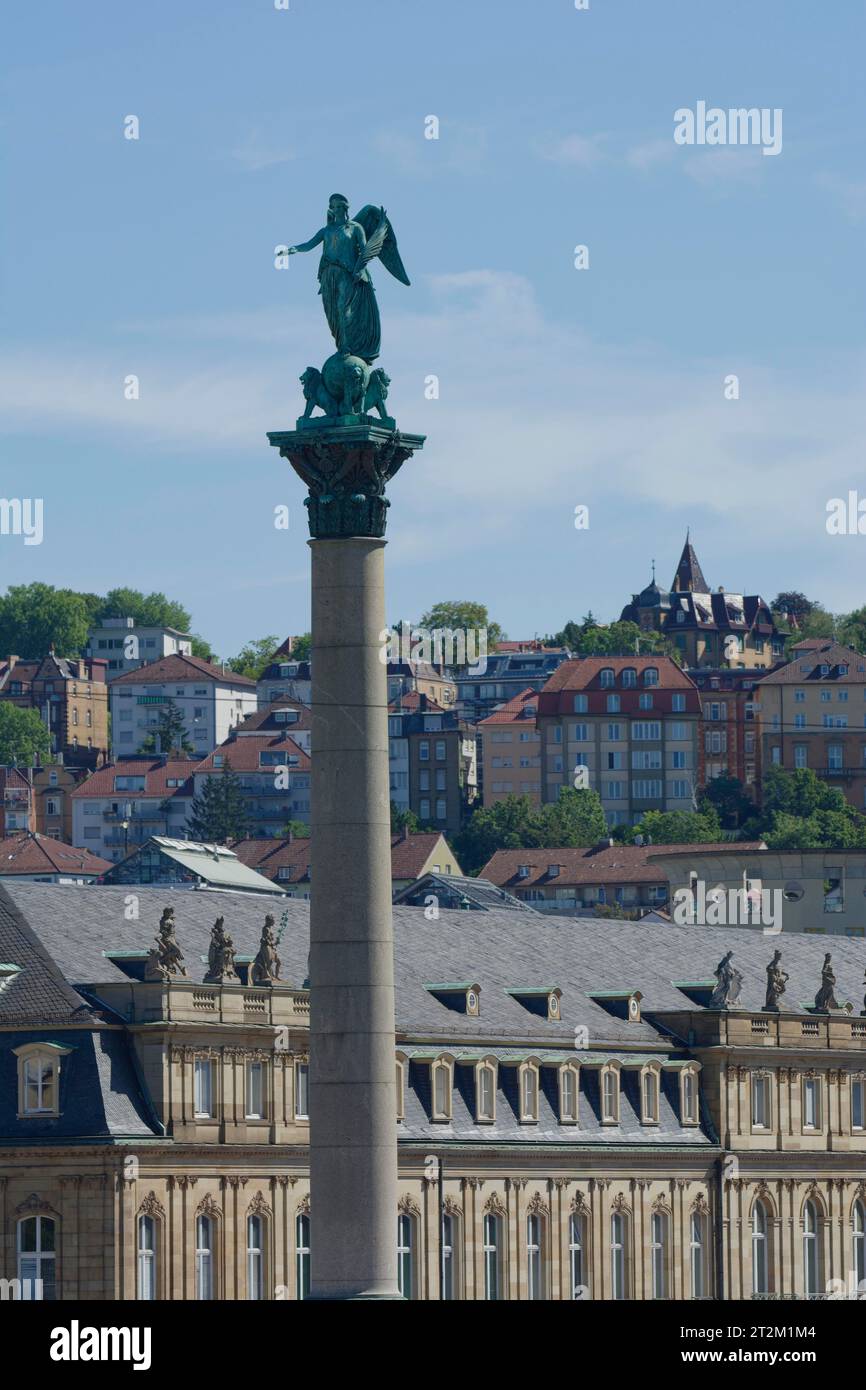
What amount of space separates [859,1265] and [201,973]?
34257mm

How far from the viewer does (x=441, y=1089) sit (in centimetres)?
13850

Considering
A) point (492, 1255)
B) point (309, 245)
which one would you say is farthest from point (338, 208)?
point (492, 1255)

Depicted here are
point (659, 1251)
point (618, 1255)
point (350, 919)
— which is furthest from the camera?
point (659, 1251)

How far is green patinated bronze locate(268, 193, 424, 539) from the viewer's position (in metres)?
90.1

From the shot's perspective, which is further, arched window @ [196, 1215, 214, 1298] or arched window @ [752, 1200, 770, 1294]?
arched window @ [752, 1200, 770, 1294]

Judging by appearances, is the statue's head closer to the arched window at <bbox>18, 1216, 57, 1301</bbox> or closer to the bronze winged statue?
the bronze winged statue

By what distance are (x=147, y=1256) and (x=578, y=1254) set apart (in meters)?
22.7

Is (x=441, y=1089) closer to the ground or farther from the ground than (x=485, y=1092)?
farther from the ground

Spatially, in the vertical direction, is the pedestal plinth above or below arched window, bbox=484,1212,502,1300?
above

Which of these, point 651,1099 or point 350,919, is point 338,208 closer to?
point 350,919

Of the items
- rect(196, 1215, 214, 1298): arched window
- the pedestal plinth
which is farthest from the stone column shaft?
rect(196, 1215, 214, 1298): arched window

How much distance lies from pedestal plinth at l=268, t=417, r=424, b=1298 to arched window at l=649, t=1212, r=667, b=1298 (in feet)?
192
